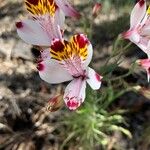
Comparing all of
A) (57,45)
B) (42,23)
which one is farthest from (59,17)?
(57,45)

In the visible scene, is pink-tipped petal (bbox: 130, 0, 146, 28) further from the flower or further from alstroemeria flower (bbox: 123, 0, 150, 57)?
the flower

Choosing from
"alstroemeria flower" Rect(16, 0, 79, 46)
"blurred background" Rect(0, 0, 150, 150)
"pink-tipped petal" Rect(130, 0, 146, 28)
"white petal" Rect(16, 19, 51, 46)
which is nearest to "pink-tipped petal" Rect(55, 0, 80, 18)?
"alstroemeria flower" Rect(16, 0, 79, 46)

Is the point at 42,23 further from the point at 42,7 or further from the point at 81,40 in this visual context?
the point at 81,40

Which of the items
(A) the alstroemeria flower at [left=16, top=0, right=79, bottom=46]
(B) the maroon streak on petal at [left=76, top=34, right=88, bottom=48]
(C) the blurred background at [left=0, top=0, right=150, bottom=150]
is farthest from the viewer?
(C) the blurred background at [left=0, top=0, right=150, bottom=150]

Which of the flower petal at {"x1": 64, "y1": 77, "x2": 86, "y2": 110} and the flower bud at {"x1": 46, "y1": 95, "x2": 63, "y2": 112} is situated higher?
the flower petal at {"x1": 64, "y1": 77, "x2": 86, "y2": 110}

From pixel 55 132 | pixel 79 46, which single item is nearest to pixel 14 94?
pixel 55 132

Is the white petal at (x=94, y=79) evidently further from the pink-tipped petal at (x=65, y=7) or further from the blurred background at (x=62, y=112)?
the blurred background at (x=62, y=112)

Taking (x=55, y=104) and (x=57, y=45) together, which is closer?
(x=57, y=45)
